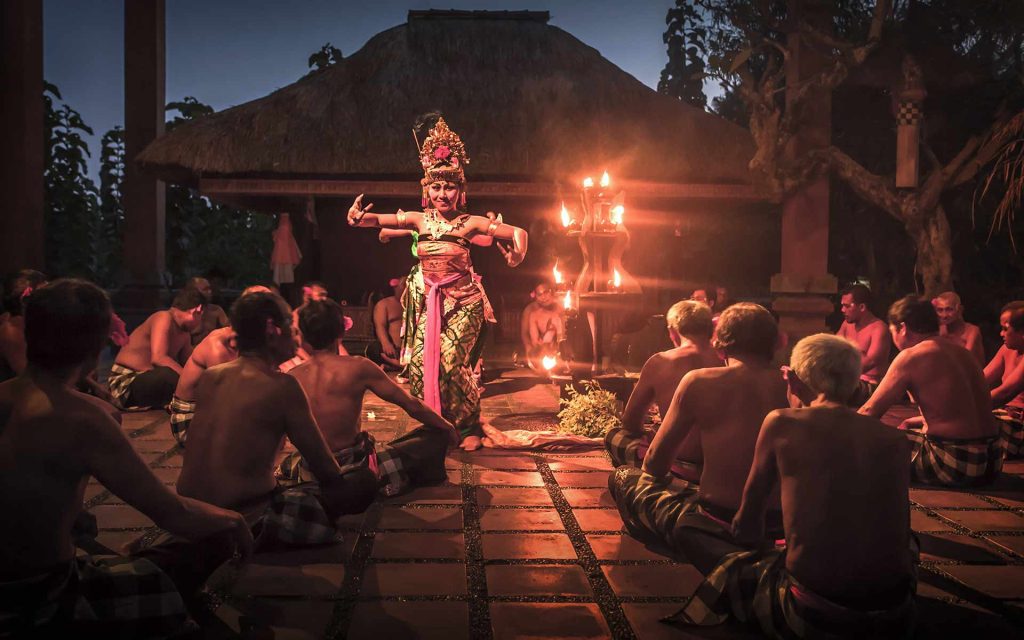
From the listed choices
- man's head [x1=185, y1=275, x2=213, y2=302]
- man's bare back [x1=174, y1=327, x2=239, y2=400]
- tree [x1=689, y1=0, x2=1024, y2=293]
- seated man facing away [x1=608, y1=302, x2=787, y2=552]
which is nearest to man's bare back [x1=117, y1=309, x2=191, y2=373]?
man's head [x1=185, y1=275, x2=213, y2=302]

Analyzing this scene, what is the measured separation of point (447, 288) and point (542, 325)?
167 inches

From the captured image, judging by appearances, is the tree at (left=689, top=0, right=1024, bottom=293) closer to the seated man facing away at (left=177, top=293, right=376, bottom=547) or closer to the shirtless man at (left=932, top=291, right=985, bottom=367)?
the shirtless man at (left=932, top=291, right=985, bottom=367)

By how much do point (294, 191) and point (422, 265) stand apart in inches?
208

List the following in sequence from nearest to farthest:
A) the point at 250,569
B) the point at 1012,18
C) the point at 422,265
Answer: the point at 250,569, the point at 422,265, the point at 1012,18

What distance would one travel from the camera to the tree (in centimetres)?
926

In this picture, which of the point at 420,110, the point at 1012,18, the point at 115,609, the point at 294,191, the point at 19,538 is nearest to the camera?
the point at 19,538

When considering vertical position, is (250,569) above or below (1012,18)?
below

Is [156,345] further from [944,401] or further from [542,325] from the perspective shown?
[944,401]

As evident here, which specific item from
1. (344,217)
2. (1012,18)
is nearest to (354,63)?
(344,217)

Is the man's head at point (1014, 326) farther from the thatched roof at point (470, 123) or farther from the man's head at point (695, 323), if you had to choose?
the thatched roof at point (470, 123)

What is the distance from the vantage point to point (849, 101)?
13.6 meters

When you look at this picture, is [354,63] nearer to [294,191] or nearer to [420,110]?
[420,110]

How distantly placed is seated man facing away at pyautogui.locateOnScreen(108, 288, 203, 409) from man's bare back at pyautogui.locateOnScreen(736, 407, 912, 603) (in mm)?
5777

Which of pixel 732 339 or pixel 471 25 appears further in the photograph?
pixel 471 25
